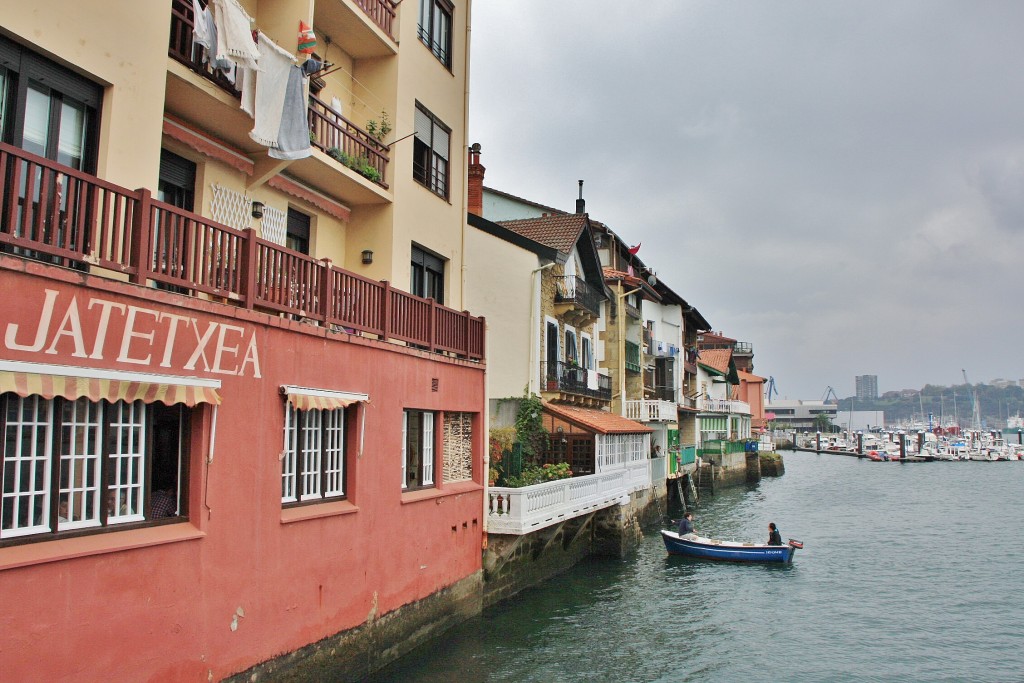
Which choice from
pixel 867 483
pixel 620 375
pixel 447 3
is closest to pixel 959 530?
pixel 620 375

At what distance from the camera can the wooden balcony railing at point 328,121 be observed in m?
11.5

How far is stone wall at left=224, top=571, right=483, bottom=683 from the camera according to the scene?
11.0m

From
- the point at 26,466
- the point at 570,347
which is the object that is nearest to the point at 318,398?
the point at 26,466

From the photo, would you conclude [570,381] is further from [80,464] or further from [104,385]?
[104,385]

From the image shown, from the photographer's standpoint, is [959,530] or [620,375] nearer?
[620,375]

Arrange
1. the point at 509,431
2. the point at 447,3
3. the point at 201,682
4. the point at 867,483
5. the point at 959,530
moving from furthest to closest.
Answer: the point at 867,483 < the point at 959,530 < the point at 509,431 < the point at 447,3 < the point at 201,682

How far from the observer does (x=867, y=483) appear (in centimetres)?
7275

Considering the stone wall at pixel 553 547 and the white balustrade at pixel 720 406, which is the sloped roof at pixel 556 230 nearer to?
the stone wall at pixel 553 547

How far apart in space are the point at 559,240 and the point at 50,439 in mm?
23553

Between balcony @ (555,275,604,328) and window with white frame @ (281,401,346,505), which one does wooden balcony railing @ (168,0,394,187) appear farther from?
balcony @ (555,275,604,328)

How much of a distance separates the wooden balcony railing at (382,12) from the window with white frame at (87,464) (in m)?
10.6

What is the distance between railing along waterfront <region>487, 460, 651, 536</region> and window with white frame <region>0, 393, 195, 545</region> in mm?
10245

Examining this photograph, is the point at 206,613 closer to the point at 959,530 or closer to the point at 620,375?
the point at 620,375

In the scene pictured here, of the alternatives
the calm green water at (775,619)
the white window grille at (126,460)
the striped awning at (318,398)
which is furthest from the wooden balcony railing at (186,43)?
the calm green water at (775,619)
